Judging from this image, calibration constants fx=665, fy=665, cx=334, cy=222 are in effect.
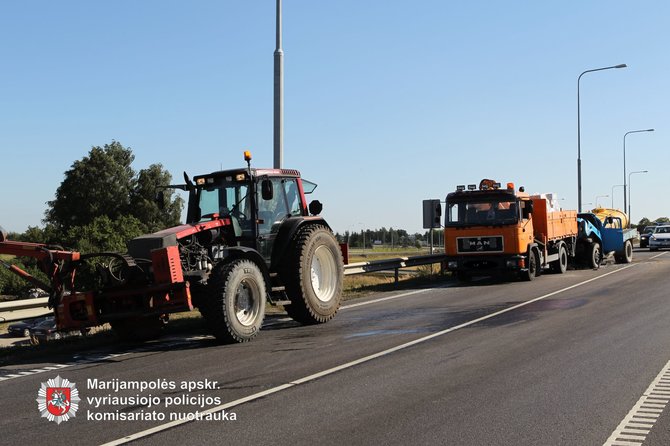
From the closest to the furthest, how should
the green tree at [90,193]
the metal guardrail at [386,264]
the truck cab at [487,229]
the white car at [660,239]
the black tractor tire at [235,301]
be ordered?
the black tractor tire at [235,301] → the metal guardrail at [386,264] → the truck cab at [487,229] → the white car at [660,239] → the green tree at [90,193]

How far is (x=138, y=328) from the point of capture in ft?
32.7

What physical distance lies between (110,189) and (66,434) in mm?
50594

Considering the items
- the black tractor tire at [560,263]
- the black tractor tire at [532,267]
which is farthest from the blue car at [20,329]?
the black tractor tire at [560,263]

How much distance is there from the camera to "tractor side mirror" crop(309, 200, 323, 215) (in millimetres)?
11789

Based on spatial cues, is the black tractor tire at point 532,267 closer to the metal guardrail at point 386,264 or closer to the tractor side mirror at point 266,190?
the metal guardrail at point 386,264

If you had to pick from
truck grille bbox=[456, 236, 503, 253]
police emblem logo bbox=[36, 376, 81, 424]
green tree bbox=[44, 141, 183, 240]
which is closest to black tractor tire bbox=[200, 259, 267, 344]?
police emblem logo bbox=[36, 376, 81, 424]

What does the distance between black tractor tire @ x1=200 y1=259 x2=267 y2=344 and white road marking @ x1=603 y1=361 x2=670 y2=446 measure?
5184mm

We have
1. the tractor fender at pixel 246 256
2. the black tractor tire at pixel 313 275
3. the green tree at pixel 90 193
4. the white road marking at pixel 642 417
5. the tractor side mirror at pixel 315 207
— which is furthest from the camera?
the green tree at pixel 90 193

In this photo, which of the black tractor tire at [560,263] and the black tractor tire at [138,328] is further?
the black tractor tire at [560,263]

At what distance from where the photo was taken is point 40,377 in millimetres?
7574

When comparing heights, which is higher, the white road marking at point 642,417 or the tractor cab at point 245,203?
the tractor cab at point 245,203

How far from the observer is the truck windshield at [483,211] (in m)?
19.3

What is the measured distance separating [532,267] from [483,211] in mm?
2389

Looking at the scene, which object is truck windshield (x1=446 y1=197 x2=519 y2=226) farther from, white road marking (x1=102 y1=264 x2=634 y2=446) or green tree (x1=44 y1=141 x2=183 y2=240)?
green tree (x1=44 y1=141 x2=183 y2=240)
